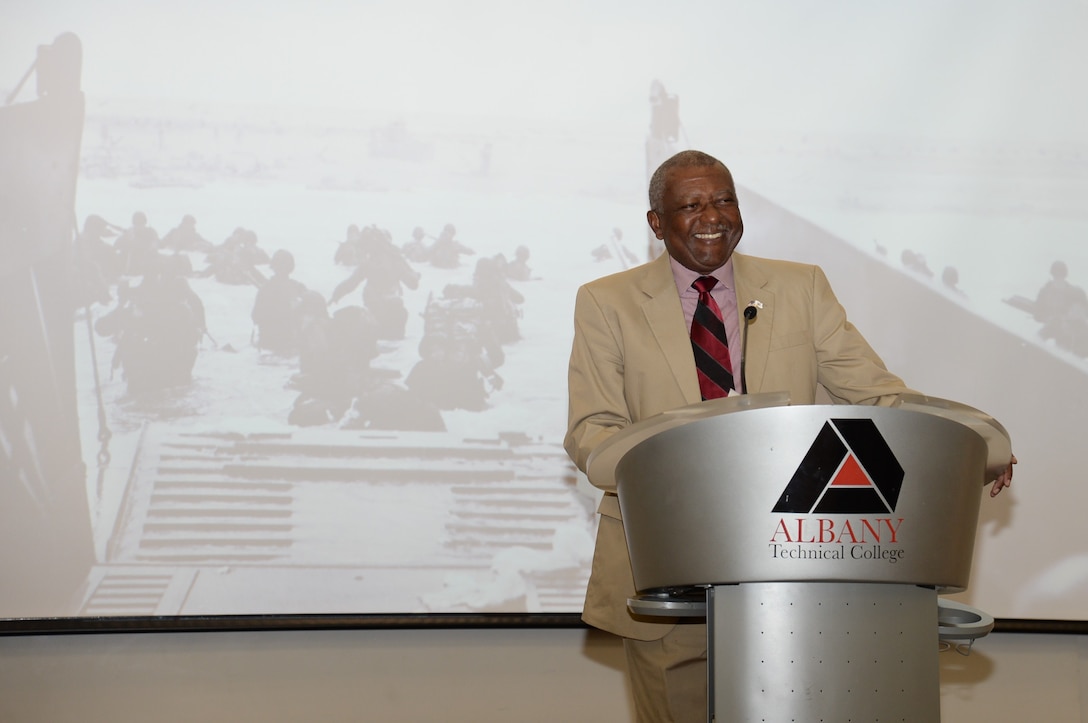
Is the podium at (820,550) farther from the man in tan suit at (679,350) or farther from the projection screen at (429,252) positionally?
the projection screen at (429,252)

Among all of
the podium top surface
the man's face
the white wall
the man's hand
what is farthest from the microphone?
the white wall

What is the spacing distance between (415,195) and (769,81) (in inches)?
50.4

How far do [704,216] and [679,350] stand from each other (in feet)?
0.97

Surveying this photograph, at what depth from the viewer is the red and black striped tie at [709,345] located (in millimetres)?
2111

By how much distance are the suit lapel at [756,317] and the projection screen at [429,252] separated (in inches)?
50.6

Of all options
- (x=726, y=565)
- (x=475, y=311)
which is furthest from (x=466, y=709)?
(x=726, y=565)

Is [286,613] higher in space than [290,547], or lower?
lower

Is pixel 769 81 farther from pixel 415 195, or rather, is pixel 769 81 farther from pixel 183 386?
pixel 183 386

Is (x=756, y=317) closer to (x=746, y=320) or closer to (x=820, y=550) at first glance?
(x=746, y=320)

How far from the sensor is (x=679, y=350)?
210cm

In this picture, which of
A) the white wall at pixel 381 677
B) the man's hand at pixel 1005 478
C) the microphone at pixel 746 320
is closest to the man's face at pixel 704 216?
the microphone at pixel 746 320

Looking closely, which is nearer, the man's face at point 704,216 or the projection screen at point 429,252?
the man's face at point 704,216

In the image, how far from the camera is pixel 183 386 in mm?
3402

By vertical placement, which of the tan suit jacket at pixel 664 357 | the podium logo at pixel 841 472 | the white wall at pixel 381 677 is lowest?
the white wall at pixel 381 677
